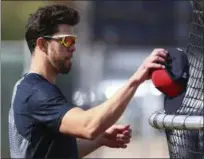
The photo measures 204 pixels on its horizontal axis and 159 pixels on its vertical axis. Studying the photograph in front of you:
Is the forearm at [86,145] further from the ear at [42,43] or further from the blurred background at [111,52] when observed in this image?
the blurred background at [111,52]

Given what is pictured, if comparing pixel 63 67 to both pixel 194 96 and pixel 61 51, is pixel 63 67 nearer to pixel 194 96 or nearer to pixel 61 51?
pixel 61 51

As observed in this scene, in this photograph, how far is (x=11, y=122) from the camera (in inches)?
142

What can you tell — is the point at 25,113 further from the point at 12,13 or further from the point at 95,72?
the point at 12,13

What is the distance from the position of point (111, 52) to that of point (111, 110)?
956cm

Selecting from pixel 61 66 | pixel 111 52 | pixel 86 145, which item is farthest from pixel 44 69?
pixel 111 52

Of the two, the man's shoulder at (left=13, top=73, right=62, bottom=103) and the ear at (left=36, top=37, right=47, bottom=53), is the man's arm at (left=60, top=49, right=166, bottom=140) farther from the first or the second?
the ear at (left=36, top=37, right=47, bottom=53)

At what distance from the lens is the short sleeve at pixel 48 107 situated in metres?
3.32

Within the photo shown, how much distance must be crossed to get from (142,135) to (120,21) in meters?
5.93

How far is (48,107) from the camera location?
335cm

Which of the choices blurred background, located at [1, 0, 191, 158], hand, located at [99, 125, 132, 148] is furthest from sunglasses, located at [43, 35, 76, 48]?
blurred background, located at [1, 0, 191, 158]

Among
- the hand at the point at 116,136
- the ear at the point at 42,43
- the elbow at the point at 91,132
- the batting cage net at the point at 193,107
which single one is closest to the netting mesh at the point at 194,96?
the batting cage net at the point at 193,107

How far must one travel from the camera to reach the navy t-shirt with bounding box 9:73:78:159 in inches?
132

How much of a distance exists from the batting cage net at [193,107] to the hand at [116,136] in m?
0.44

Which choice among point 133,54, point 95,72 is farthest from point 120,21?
point 95,72
